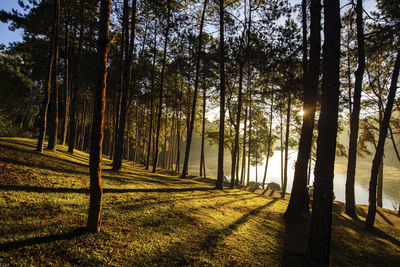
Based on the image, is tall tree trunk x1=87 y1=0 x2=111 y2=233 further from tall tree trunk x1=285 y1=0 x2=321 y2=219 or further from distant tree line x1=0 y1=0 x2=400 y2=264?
tall tree trunk x1=285 y1=0 x2=321 y2=219

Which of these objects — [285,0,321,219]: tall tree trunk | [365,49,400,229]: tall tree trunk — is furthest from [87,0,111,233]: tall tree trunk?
[365,49,400,229]: tall tree trunk

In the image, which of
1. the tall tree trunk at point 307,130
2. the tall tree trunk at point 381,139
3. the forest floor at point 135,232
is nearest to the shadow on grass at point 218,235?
the forest floor at point 135,232

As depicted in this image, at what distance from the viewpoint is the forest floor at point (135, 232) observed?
3.13m

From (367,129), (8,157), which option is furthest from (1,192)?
(367,129)

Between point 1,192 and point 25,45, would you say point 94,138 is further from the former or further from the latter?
point 25,45

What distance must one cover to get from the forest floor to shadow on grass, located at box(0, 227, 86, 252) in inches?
0.5

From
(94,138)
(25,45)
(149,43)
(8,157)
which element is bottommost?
(8,157)

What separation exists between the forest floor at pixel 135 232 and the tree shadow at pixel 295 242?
31mm

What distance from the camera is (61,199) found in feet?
16.5

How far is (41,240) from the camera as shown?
3148 millimetres

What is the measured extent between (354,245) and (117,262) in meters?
7.78

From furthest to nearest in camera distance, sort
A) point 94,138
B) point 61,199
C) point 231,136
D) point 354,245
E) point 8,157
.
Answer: point 231,136 < point 8,157 < point 354,245 < point 61,199 < point 94,138

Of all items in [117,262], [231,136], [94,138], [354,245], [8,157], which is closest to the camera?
[117,262]

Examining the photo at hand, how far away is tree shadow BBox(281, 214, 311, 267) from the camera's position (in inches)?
172
